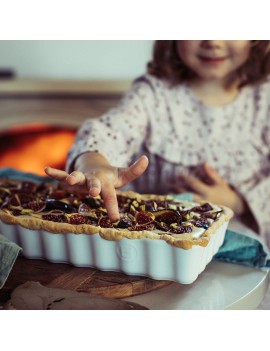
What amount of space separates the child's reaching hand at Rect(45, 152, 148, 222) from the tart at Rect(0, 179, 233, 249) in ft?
0.07

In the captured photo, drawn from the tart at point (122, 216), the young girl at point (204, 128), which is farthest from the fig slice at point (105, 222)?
the young girl at point (204, 128)

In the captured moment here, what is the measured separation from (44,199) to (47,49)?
309 mm

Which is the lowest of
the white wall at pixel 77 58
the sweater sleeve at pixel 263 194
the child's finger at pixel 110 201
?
the sweater sleeve at pixel 263 194

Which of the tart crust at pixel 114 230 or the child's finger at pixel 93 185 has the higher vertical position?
the child's finger at pixel 93 185

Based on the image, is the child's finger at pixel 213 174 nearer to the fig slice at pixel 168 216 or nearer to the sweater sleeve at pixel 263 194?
the sweater sleeve at pixel 263 194

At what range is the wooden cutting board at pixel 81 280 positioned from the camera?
66cm

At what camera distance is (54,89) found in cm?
102

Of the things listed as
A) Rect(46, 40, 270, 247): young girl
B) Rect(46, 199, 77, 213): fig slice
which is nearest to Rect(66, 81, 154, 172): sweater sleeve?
Rect(46, 40, 270, 247): young girl

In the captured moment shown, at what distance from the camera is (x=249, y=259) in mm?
719

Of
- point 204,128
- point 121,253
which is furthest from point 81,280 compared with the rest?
point 204,128

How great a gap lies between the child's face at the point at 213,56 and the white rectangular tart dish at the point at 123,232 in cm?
29

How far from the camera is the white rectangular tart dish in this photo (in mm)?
650

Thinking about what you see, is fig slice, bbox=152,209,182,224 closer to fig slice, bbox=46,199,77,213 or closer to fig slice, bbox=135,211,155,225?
fig slice, bbox=135,211,155,225
